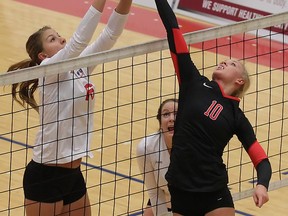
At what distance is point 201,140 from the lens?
6.60 metres

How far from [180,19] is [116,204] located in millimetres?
7034

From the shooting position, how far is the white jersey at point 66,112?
24.1 feet

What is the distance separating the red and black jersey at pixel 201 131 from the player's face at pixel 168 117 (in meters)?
0.91

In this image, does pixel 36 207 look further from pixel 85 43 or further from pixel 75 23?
pixel 75 23

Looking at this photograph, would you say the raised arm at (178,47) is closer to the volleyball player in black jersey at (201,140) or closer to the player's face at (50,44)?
the volleyball player in black jersey at (201,140)

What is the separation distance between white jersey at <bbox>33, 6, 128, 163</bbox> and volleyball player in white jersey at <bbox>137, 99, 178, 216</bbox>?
1.55ft

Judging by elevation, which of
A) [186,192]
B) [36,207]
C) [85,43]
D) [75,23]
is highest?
[85,43]

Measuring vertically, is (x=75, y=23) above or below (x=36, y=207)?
below

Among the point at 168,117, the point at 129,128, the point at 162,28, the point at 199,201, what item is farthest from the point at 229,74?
the point at 162,28

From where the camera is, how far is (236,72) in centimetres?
678

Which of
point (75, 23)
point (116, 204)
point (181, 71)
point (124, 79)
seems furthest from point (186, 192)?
Result: point (75, 23)

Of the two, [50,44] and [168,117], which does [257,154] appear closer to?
[168,117]

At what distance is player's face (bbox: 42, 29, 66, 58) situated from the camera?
7.60 metres

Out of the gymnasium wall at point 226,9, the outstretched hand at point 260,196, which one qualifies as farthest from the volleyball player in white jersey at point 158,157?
the gymnasium wall at point 226,9
